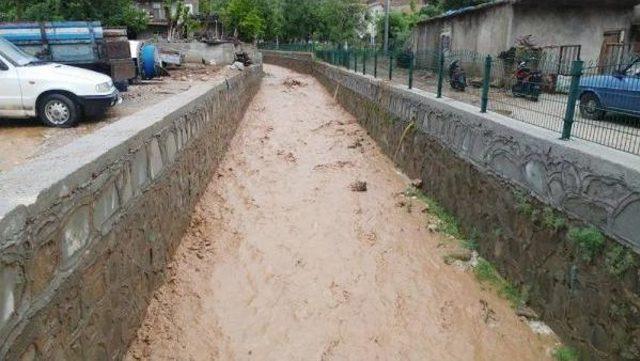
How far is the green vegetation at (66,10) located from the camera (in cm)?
2550

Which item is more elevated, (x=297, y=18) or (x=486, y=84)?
(x=297, y=18)

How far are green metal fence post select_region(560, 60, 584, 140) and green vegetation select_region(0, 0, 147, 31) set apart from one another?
1066 inches

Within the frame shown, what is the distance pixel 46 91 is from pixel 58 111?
0.38 meters

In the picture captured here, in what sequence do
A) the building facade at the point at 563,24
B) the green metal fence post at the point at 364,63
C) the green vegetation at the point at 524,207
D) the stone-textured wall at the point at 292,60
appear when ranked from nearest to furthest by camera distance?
the green vegetation at the point at 524,207
the green metal fence post at the point at 364,63
the building facade at the point at 563,24
the stone-textured wall at the point at 292,60

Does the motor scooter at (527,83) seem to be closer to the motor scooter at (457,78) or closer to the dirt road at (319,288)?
the motor scooter at (457,78)

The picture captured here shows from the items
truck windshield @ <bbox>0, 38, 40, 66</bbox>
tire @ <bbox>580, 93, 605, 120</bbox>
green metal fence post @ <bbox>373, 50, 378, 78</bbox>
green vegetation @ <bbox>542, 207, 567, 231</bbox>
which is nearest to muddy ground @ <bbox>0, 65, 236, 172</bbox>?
truck windshield @ <bbox>0, 38, 40, 66</bbox>

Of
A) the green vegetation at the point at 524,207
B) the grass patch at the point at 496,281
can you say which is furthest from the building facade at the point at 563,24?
the green vegetation at the point at 524,207

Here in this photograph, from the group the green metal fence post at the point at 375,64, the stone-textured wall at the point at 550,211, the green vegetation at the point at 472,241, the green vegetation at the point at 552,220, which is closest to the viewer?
the stone-textured wall at the point at 550,211

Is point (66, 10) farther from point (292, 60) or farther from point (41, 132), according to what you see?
point (41, 132)

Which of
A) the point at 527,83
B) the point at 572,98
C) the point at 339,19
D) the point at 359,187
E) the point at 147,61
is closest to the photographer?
the point at 572,98

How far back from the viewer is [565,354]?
405 centimetres

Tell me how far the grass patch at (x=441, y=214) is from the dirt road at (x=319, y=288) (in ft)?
0.55

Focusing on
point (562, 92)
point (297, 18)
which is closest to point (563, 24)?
point (562, 92)

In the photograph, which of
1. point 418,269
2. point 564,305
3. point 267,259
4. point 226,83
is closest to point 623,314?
point 564,305
